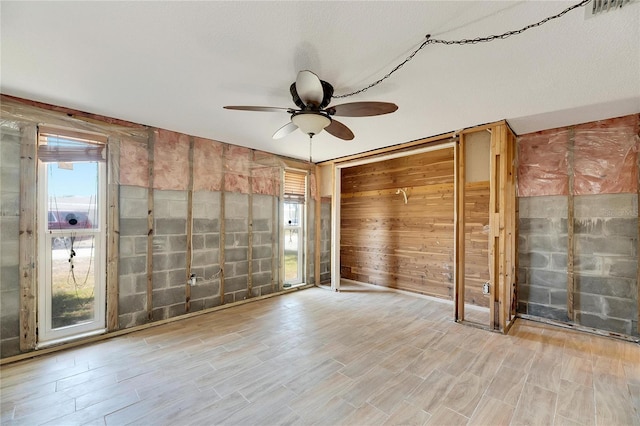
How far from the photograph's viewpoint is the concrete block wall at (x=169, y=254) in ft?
10.9

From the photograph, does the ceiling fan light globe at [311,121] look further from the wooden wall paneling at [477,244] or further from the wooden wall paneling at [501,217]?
the wooden wall paneling at [477,244]

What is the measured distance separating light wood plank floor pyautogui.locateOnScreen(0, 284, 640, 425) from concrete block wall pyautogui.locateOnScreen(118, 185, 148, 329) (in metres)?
0.26

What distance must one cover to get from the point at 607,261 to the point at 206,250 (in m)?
4.96

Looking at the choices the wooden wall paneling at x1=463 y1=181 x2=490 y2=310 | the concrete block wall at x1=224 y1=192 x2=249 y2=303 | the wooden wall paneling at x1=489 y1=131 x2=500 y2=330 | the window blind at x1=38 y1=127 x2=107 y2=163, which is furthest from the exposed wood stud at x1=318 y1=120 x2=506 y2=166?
the window blind at x1=38 y1=127 x2=107 y2=163

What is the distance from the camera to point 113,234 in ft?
9.77

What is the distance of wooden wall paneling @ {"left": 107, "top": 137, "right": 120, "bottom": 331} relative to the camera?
116 inches

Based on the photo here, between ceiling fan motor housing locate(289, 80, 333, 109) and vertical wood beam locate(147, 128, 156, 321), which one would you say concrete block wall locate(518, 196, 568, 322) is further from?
vertical wood beam locate(147, 128, 156, 321)

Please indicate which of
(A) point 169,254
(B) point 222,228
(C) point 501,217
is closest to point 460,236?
(C) point 501,217

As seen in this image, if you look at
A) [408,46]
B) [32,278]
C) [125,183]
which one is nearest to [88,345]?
[32,278]

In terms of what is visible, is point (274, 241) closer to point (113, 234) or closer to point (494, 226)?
point (113, 234)

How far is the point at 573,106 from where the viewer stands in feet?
8.60

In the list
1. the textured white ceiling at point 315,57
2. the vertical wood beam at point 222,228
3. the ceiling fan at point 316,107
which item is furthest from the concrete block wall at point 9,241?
the ceiling fan at point 316,107

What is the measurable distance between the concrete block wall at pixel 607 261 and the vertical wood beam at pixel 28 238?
19.3ft

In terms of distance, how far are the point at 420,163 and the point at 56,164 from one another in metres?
4.87
